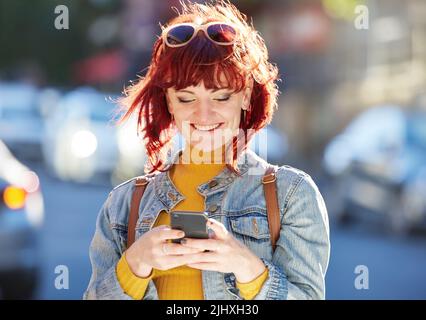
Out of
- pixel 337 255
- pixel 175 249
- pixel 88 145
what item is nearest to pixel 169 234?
pixel 175 249

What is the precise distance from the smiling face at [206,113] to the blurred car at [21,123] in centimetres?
1163

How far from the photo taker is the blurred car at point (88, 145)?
42.7 feet

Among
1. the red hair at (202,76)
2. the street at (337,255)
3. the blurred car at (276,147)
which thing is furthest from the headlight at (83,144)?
the red hair at (202,76)

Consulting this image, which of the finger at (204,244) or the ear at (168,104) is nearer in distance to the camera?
the finger at (204,244)

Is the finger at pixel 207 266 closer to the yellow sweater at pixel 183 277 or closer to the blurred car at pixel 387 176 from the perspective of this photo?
the yellow sweater at pixel 183 277

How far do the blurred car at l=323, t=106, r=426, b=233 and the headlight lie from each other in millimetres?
3585

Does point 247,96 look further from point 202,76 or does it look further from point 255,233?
point 255,233

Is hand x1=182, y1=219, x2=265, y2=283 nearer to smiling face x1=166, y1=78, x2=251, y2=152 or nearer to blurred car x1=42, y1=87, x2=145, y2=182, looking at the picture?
smiling face x1=166, y1=78, x2=251, y2=152

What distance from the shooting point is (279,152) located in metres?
17.5

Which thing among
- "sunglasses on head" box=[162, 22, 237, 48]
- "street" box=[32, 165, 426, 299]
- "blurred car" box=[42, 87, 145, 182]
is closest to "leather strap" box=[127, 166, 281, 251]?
"sunglasses on head" box=[162, 22, 237, 48]

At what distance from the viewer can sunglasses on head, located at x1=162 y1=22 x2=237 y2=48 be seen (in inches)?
86.3

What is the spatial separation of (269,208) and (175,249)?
27 centimetres

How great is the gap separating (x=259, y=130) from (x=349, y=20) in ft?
55.8
